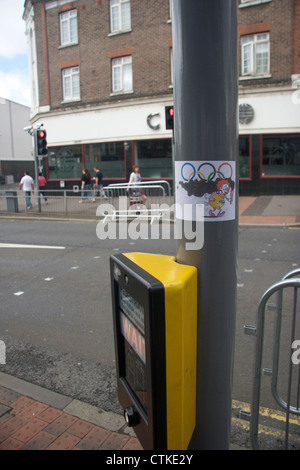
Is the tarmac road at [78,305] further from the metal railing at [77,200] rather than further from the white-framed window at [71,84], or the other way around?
the white-framed window at [71,84]

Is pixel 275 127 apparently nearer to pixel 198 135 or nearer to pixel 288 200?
pixel 288 200

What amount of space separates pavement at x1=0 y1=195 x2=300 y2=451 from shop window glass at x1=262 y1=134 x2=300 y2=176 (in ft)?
55.0

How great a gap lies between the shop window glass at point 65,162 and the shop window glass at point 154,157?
4418 mm

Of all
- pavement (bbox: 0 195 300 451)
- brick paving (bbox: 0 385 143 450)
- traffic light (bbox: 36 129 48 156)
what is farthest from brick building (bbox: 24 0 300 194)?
brick paving (bbox: 0 385 143 450)

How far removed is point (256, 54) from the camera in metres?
17.8

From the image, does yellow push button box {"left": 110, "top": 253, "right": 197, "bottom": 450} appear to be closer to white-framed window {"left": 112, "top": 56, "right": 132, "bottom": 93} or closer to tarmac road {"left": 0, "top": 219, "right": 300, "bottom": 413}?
tarmac road {"left": 0, "top": 219, "right": 300, "bottom": 413}

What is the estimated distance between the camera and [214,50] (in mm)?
1639

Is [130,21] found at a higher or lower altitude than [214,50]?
higher

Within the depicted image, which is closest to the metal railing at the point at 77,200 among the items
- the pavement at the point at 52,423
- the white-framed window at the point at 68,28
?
the pavement at the point at 52,423

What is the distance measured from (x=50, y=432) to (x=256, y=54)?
61.7 ft

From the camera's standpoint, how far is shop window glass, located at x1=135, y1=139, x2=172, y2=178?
20500 millimetres

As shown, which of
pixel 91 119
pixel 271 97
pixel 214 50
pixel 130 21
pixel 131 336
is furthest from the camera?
pixel 91 119

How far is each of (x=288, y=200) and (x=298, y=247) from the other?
28.2ft
